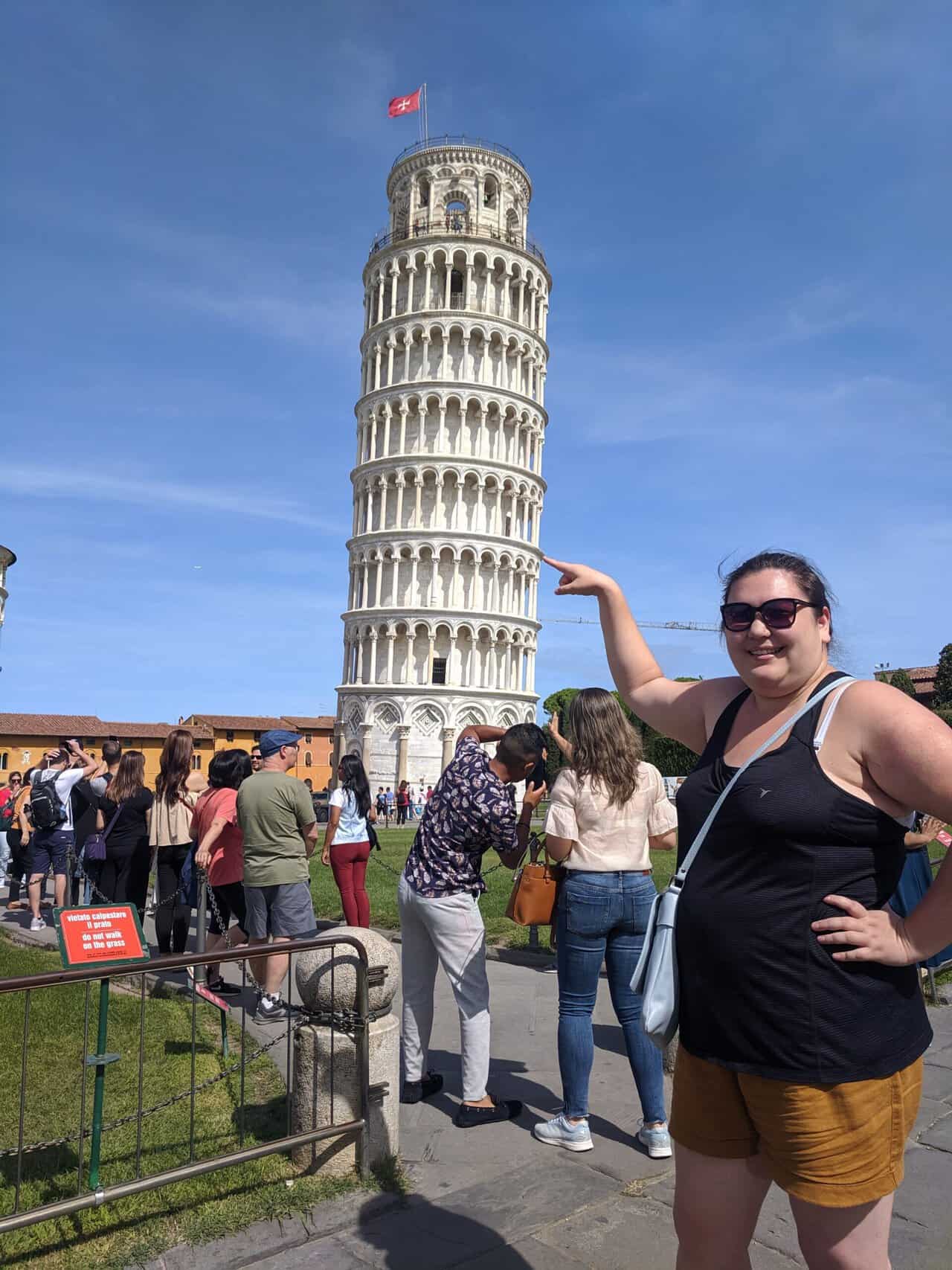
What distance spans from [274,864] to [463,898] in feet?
8.07

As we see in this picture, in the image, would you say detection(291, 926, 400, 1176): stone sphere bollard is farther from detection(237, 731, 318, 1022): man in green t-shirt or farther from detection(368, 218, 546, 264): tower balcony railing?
detection(368, 218, 546, 264): tower balcony railing

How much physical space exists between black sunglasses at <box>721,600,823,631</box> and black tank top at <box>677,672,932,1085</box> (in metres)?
0.25

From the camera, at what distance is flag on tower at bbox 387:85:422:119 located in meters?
57.7

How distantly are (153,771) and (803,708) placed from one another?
67616 mm

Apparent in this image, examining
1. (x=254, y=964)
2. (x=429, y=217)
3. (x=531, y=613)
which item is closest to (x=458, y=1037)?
(x=254, y=964)

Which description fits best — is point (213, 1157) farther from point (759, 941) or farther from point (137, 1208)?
point (759, 941)

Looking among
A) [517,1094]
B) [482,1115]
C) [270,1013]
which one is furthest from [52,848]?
[482,1115]

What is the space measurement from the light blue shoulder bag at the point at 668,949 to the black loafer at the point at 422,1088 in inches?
131

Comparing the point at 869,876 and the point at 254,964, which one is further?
the point at 254,964

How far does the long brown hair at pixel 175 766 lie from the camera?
8.20 meters

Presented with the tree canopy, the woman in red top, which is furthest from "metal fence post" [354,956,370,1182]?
the tree canopy

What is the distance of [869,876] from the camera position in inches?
85.9

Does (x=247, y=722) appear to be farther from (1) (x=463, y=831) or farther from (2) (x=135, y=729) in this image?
(1) (x=463, y=831)

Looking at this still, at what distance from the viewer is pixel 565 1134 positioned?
454cm
